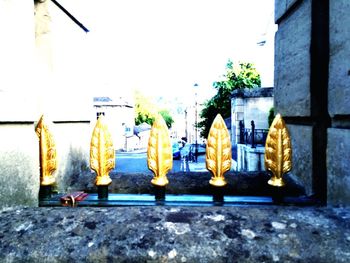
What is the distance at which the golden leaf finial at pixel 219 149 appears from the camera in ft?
5.32

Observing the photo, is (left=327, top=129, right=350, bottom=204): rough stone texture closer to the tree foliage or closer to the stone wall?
the stone wall

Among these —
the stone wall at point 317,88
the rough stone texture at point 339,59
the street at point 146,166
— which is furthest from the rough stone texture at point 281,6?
the street at point 146,166

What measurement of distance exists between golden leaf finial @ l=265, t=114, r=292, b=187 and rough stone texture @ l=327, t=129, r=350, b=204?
247mm

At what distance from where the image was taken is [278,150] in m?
1.62

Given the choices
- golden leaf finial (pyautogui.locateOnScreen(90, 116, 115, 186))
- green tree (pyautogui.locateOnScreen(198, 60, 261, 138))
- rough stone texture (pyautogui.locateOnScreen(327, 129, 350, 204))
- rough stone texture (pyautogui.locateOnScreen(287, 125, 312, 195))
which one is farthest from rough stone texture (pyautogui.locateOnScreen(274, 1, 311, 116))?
green tree (pyautogui.locateOnScreen(198, 60, 261, 138))

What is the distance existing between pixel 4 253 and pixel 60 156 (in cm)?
106

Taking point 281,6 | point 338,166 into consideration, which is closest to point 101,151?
point 338,166

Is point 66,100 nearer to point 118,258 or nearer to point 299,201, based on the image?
point 118,258

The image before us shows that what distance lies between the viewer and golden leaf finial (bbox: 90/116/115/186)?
66.7 inches

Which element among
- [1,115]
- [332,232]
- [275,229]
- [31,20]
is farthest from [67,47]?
[332,232]

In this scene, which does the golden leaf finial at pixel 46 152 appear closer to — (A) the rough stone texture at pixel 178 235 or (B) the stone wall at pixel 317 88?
(A) the rough stone texture at pixel 178 235

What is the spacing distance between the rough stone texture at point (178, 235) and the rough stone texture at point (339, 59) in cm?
59

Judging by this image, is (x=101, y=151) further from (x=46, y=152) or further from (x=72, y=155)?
(x=72, y=155)

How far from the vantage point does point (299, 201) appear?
1.66m
